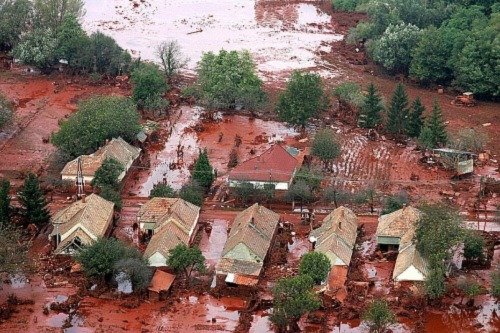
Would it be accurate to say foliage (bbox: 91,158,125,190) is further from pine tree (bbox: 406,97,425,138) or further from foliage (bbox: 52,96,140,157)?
pine tree (bbox: 406,97,425,138)

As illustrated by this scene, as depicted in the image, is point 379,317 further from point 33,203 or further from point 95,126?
point 95,126

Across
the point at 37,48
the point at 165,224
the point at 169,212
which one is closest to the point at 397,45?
the point at 37,48

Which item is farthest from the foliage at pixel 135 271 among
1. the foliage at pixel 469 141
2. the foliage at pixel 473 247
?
the foliage at pixel 469 141

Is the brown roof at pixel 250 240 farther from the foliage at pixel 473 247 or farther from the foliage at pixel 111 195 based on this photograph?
the foliage at pixel 473 247

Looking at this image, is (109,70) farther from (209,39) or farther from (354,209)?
(354,209)

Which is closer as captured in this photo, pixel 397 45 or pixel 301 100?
pixel 301 100

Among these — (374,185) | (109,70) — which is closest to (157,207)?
(374,185)
